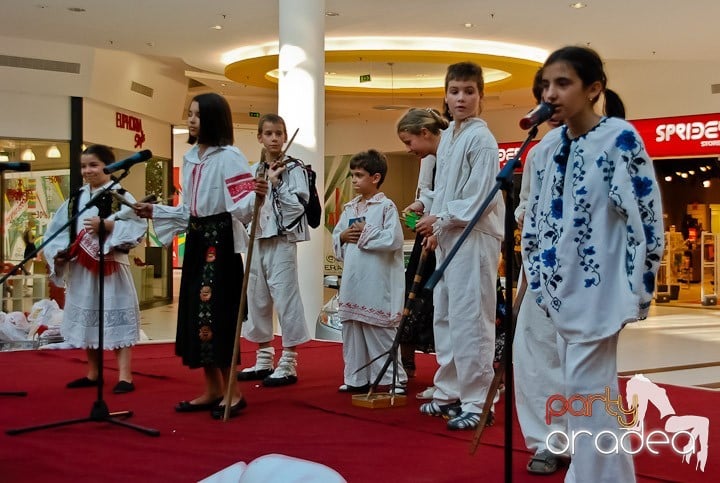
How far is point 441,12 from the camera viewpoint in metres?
9.55

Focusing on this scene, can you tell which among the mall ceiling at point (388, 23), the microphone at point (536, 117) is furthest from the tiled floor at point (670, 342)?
the microphone at point (536, 117)

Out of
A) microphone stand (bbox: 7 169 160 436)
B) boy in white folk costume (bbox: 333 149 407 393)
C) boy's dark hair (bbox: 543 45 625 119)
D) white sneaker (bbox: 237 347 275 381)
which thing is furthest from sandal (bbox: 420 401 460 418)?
boy's dark hair (bbox: 543 45 625 119)

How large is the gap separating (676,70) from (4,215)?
9.41 meters

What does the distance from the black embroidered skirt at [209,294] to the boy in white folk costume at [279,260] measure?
2.19 ft

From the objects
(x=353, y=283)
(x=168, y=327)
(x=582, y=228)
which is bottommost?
(x=168, y=327)

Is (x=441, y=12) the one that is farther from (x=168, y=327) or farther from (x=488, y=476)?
(x=488, y=476)

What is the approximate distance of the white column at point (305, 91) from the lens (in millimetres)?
8234

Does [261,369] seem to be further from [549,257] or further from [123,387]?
[549,257]

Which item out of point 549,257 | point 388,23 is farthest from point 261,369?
point 388,23

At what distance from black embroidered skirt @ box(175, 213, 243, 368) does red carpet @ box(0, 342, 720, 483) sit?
1.04ft

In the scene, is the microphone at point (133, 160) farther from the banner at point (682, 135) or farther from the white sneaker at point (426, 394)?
the banner at point (682, 135)

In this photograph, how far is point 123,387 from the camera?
15.6 feet

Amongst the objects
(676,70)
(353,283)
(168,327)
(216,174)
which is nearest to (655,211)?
(216,174)

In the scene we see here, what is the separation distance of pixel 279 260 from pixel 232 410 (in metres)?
1.13
